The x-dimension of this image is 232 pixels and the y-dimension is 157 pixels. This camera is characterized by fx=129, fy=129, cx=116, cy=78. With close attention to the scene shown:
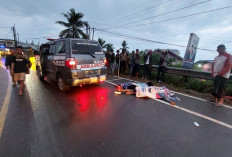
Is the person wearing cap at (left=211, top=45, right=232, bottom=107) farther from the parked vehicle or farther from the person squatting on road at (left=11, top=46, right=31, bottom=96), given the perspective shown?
the person squatting on road at (left=11, top=46, right=31, bottom=96)

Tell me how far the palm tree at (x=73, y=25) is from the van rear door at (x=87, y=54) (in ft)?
75.2

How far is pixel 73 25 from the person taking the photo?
1012 inches

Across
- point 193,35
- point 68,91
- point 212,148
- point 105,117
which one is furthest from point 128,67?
point 212,148

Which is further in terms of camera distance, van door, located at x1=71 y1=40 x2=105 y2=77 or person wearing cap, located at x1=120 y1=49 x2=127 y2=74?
person wearing cap, located at x1=120 y1=49 x2=127 y2=74

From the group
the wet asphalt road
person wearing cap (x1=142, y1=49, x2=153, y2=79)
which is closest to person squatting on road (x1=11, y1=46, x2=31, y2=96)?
the wet asphalt road

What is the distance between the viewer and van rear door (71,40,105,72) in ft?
15.0

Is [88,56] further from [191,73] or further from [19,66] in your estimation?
[191,73]

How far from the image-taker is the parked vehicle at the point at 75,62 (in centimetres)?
449

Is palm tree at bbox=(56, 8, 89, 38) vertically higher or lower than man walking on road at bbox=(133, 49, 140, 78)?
higher

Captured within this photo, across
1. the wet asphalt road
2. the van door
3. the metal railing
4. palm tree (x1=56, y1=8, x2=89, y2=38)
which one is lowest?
the wet asphalt road

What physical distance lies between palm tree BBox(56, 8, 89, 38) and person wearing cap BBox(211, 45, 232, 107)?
25.4m

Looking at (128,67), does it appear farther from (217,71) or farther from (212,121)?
(212,121)

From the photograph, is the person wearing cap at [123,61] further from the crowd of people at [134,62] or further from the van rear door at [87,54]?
the van rear door at [87,54]

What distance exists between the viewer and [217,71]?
4.23 metres
